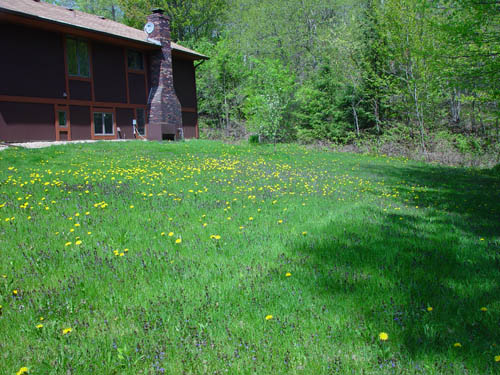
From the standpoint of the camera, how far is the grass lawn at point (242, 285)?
243 centimetres

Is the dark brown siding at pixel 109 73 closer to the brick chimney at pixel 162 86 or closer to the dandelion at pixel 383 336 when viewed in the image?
the brick chimney at pixel 162 86

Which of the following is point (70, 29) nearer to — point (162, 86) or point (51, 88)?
point (51, 88)

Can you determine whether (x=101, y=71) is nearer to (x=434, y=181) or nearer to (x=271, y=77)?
(x=271, y=77)

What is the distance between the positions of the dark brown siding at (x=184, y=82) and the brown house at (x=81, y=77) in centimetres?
12

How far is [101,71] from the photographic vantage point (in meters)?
22.2

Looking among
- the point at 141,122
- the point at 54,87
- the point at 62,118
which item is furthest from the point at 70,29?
the point at 141,122

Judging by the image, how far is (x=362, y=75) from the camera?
25.6 metres

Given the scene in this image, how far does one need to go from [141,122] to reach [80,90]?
4.51 metres

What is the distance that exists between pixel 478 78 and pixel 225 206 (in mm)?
9892

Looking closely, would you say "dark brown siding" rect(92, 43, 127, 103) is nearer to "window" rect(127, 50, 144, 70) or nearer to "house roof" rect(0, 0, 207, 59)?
"window" rect(127, 50, 144, 70)

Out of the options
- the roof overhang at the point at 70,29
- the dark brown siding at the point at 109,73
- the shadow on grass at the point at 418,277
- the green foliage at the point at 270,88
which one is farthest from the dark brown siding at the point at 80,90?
the shadow on grass at the point at 418,277

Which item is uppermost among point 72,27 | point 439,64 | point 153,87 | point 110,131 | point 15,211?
point 72,27

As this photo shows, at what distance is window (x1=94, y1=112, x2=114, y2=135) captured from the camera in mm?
21938

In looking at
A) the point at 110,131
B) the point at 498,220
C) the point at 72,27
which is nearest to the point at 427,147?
the point at 498,220
